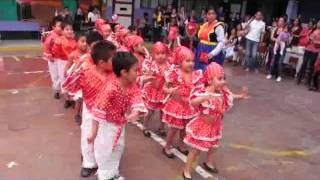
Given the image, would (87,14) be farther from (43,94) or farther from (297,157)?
(297,157)

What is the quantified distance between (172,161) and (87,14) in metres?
11.6

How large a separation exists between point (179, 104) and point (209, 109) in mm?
711

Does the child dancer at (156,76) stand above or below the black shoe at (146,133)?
above

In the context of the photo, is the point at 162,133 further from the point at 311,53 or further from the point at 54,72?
the point at 311,53

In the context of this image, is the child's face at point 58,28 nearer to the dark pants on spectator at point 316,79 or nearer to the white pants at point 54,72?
the white pants at point 54,72

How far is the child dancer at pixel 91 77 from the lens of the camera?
4008 millimetres

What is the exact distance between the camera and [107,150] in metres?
3.86

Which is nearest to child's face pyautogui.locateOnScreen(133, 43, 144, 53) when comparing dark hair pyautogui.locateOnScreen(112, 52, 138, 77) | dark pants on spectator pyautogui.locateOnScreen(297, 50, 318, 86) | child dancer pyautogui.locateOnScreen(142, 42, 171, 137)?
child dancer pyautogui.locateOnScreen(142, 42, 171, 137)

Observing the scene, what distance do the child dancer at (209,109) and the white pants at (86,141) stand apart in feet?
3.65

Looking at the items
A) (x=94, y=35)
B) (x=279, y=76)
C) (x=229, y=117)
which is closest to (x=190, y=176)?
(x=94, y=35)

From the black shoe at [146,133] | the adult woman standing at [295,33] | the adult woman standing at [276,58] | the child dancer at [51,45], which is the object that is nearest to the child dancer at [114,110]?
the black shoe at [146,133]

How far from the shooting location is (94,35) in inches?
196

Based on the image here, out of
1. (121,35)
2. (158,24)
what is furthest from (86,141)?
(158,24)

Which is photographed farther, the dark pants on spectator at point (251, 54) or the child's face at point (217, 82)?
the dark pants on spectator at point (251, 54)
